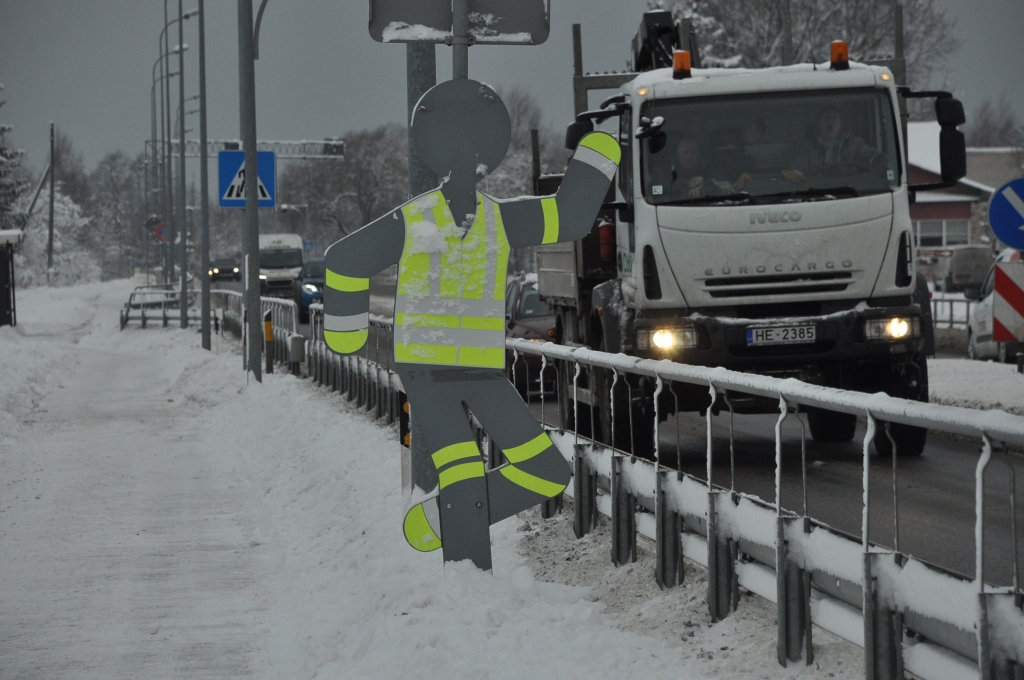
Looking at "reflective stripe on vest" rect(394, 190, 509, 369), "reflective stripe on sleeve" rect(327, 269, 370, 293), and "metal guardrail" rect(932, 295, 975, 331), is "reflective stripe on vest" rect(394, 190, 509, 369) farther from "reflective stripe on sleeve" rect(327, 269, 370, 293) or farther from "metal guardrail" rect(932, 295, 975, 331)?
"metal guardrail" rect(932, 295, 975, 331)

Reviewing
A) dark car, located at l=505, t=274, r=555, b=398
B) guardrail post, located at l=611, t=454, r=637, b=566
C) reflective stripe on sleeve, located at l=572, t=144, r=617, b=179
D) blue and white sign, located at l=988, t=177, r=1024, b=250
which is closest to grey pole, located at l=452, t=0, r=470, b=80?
reflective stripe on sleeve, located at l=572, t=144, r=617, b=179

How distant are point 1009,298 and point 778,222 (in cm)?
548

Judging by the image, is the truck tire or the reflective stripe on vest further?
the reflective stripe on vest

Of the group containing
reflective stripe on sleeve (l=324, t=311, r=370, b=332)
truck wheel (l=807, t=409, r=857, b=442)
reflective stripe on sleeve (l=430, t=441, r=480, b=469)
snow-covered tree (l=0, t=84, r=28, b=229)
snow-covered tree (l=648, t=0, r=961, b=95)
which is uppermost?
snow-covered tree (l=648, t=0, r=961, b=95)

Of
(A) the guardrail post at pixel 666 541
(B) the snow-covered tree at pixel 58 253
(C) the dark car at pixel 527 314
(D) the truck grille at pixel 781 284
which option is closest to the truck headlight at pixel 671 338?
(D) the truck grille at pixel 781 284

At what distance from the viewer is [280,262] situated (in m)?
53.2

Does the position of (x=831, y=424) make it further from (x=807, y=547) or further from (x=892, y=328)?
(x=892, y=328)

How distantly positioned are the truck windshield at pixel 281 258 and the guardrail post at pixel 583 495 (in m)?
46.4

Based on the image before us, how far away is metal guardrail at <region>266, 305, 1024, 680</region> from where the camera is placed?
12.8ft

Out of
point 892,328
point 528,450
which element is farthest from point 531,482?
point 892,328

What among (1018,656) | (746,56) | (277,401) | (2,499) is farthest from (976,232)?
(1018,656)

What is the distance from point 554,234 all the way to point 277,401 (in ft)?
36.3

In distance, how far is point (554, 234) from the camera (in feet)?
20.0

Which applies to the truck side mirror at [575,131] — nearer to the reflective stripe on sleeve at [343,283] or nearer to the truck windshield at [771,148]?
the truck windshield at [771,148]
